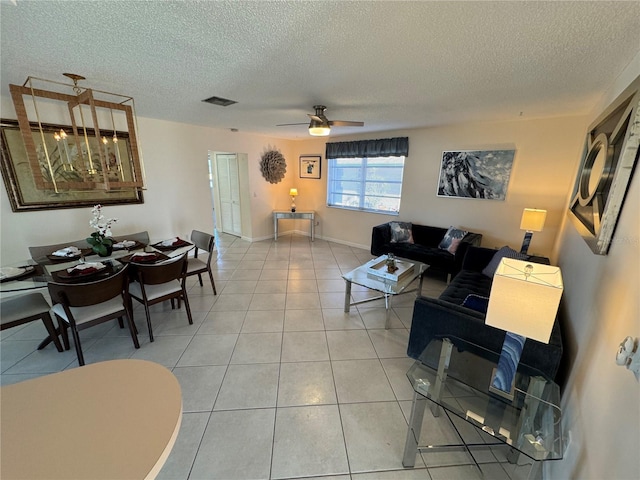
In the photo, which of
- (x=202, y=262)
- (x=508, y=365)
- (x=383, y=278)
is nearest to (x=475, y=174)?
(x=383, y=278)

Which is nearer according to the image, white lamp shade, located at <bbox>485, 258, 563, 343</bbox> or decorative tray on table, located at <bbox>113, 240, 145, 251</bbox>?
white lamp shade, located at <bbox>485, 258, 563, 343</bbox>

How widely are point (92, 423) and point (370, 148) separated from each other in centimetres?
501

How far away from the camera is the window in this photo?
493cm

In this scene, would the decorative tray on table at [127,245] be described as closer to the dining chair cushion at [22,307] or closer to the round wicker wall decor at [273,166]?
the dining chair cushion at [22,307]

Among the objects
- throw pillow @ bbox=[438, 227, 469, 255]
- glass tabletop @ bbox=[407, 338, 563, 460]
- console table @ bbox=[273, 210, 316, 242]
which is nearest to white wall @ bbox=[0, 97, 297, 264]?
console table @ bbox=[273, 210, 316, 242]

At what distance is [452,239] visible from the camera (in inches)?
157

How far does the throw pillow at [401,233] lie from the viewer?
4469 mm

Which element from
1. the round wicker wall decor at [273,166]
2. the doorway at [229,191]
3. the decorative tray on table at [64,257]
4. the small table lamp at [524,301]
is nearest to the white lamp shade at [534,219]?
the small table lamp at [524,301]

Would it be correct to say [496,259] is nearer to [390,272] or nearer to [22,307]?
[390,272]

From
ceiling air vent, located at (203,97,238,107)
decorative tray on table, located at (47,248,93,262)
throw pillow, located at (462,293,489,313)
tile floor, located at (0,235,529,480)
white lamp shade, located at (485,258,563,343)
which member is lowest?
tile floor, located at (0,235,529,480)

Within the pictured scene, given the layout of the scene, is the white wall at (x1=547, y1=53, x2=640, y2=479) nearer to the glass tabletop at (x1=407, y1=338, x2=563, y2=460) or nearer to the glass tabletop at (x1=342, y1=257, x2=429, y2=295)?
the glass tabletop at (x1=407, y1=338, x2=563, y2=460)

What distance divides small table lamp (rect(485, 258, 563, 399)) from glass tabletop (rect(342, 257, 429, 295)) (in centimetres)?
151

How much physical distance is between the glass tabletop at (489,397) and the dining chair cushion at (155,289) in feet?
7.85

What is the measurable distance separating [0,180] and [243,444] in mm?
3671
